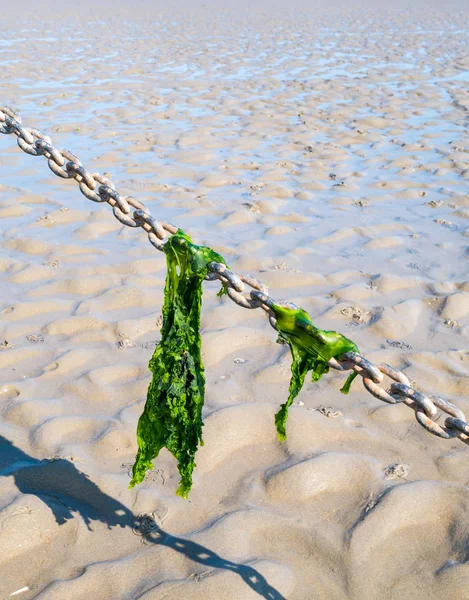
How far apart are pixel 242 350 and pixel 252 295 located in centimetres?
212

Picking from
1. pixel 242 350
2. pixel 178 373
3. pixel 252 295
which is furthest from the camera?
pixel 242 350

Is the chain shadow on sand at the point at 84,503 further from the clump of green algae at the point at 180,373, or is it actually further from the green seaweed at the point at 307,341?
the green seaweed at the point at 307,341

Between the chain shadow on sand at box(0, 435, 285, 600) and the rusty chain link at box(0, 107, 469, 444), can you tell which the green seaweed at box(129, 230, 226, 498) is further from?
the chain shadow on sand at box(0, 435, 285, 600)

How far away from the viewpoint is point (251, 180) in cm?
670

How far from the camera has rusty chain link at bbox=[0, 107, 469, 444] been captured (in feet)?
5.33

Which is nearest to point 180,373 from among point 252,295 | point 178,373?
point 178,373

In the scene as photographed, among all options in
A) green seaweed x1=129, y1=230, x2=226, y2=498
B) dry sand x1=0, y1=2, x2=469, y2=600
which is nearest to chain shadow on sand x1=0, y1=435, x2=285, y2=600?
dry sand x1=0, y1=2, x2=469, y2=600

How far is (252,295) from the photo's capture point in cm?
183

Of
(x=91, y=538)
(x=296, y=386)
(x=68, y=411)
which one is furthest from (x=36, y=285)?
(x=296, y=386)

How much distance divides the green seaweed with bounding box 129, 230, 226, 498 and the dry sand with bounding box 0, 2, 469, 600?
0.45 meters

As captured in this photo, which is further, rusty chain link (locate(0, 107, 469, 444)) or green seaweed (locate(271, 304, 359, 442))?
green seaweed (locate(271, 304, 359, 442))

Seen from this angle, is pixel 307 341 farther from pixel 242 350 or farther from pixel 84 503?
pixel 242 350

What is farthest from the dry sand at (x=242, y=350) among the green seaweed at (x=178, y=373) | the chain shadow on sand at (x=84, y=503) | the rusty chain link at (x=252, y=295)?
the rusty chain link at (x=252, y=295)

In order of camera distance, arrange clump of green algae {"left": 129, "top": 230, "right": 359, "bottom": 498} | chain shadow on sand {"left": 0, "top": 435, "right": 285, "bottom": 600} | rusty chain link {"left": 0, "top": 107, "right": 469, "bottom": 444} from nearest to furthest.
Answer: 1. rusty chain link {"left": 0, "top": 107, "right": 469, "bottom": 444}
2. clump of green algae {"left": 129, "top": 230, "right": 359, "bottom": 498}
3. chain shadow on sand {"left": 0, "top": 435, "right": 285, "bottom": 600}
